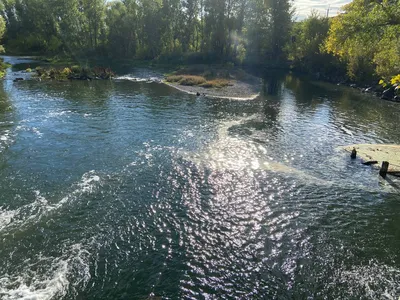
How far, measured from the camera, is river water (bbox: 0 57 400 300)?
17016mm

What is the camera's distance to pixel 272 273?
1788 centimetres

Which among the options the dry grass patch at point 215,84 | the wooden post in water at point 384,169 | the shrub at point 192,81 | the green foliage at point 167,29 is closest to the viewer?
the wooden post in water at point 384,169

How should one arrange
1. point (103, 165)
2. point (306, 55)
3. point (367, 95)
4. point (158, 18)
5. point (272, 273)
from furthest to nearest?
point (158, 18)
point (306, 55)
point (367, 95)
point (103, 165)
point (272, 273)

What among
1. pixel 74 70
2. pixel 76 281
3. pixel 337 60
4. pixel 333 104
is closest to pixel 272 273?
pixel 76 281

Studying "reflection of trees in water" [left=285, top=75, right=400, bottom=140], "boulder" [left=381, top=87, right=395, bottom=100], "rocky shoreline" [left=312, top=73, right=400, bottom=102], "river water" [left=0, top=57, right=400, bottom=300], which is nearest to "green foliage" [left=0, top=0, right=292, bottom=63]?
"rocky shoreline" [left=312, top=73, right=400, bottom=102]

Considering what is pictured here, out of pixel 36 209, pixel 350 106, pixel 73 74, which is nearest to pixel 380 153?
pixel 350 106

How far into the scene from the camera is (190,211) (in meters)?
23.7

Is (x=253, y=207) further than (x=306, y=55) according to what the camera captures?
No

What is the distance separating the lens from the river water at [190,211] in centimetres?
1702

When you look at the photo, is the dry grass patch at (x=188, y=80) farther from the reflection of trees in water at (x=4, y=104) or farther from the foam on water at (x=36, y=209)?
the foam on water at (x=36, y=209)

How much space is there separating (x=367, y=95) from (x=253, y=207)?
70034mm

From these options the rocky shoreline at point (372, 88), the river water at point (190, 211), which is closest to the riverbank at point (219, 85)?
the river water at point (190, 211)

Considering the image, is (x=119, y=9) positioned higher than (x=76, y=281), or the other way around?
(x=119, y=9)

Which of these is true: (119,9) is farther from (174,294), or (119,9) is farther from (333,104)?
(174,294)
